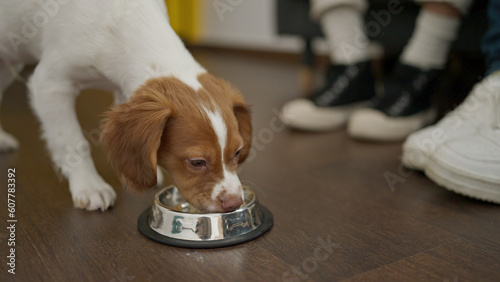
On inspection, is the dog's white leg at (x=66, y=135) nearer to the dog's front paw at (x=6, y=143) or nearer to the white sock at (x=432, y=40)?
the dog's front paw at (x=6, y=143)

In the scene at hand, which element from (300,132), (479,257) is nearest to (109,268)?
(479,257)

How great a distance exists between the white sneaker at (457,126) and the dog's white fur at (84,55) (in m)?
0.82

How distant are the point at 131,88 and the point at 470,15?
69.6 inches

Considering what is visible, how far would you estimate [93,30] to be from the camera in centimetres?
149

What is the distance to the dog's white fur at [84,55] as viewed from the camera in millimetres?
1431

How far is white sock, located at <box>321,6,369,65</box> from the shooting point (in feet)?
8.75

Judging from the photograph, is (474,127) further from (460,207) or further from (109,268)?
(109,268)

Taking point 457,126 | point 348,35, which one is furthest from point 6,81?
point 457,126

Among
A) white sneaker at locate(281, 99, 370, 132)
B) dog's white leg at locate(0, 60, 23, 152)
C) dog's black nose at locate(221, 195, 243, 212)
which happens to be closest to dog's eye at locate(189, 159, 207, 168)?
dog's black nose at locate(221, 195, 243, 212)

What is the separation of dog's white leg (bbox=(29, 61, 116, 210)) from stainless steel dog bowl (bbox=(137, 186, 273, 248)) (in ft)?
0.90

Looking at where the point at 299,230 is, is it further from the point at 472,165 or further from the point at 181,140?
the point at 472,165

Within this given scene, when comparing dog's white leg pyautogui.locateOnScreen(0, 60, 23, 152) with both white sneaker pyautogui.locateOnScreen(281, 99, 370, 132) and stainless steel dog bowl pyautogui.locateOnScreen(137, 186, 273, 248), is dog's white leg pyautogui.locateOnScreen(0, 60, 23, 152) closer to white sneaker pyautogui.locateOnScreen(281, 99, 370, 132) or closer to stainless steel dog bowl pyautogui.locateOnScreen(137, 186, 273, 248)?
stainless steel dog bowl pyautogui.locateOnScreen(137, 186, 273, 248)

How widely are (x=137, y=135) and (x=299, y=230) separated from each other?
53 cm

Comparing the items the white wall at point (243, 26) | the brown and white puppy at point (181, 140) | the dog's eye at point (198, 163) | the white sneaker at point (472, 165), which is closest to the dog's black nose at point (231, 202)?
the brown and white puppy at point (181, 140)
